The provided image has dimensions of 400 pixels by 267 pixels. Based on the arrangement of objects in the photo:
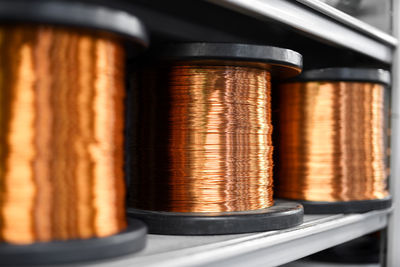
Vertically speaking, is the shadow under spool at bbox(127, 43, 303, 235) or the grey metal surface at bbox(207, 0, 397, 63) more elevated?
the grey metal surface at bbox(207, 0, 397, 63)

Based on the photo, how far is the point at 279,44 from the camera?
150 cm

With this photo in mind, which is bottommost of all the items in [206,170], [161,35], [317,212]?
[317,212]

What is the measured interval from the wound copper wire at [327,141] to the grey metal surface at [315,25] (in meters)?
0.12

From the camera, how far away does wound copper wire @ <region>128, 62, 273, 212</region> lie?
92cm

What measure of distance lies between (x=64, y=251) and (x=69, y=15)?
30 centimetres

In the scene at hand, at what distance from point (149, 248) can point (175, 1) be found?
599mm

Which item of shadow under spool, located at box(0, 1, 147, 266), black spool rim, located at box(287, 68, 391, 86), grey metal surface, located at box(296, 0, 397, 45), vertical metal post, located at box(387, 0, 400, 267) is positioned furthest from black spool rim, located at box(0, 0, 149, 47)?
vertical metal post, located at box(387, 0, 400, 267)

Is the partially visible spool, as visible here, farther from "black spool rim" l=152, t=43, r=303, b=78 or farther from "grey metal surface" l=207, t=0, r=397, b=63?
"black spool rim" l=152, t=43, r=303, b=78

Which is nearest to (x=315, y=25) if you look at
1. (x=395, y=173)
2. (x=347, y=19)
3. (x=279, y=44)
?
(x=347, y=19)

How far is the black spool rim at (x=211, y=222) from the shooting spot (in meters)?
0.88

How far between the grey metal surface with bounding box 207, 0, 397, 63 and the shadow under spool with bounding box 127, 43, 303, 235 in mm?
71

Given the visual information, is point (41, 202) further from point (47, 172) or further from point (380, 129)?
point (380, 129)

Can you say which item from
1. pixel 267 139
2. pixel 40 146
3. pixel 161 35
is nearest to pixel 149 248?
pixel 40 146

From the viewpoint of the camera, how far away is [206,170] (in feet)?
2.99
